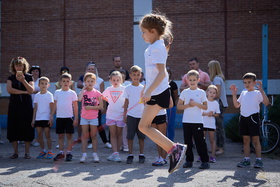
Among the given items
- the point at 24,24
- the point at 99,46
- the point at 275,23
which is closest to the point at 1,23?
the point at 24,24

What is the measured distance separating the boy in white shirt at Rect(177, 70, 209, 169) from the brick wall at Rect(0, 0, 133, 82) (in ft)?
25.6

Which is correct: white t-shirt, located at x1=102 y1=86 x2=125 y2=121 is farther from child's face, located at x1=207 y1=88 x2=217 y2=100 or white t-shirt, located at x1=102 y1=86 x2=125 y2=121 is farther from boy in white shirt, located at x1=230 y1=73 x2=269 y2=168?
boy in white shirt, located at x1=230 y1=73 x2=269 y2=168

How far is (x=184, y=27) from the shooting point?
43.1ft

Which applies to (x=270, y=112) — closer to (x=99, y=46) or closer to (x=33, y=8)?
(x=99, y=46)

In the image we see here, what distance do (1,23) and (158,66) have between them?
12.4 m

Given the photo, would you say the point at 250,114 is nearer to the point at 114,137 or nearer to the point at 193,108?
the point at 193,108

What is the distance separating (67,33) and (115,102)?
823cm

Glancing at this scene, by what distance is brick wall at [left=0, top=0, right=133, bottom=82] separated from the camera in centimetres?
1366

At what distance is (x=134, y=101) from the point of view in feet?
→ 20.8

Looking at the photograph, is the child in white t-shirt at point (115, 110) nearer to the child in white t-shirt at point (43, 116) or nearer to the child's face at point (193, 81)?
the child in white t-shirt at point (43, 116)

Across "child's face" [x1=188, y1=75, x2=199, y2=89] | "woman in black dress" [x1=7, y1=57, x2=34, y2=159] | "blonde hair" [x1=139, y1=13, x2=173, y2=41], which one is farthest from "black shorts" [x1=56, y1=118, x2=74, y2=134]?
"blonde hair" [x1=139, y1=13, x2=173, y2=41]

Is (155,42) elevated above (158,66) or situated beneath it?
elevated above

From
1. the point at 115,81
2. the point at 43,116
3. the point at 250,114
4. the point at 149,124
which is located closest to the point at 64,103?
the point at 43,116

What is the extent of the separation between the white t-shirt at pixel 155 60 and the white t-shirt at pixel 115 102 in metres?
2.45
